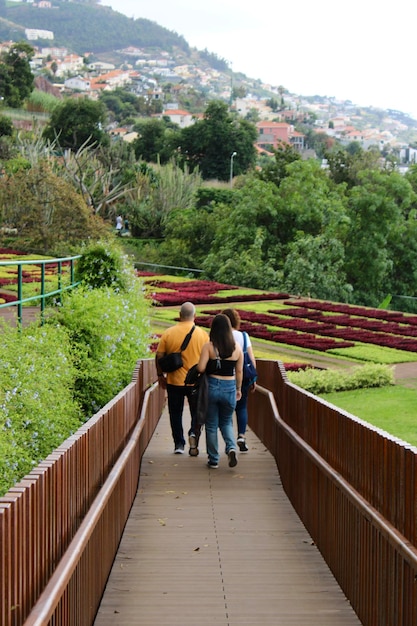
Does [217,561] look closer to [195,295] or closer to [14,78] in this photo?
[195,295]

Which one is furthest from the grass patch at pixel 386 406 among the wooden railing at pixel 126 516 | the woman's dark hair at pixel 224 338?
the wooden railing at pixel 126 516

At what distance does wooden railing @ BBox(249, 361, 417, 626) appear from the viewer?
5.31 metres

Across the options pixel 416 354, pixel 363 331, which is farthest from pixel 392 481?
pixel 363 331

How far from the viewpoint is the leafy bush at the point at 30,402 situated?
318 inches

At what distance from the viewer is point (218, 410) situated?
10.7 meters

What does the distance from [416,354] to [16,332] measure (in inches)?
640

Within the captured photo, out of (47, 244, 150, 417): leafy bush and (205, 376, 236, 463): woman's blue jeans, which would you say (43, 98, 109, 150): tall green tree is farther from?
(205, 376, 236, 463): woman's blue jeans

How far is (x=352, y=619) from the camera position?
6.15 metres

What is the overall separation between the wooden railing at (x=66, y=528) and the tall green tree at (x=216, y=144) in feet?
271

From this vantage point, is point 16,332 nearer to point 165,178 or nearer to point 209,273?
point 209,273

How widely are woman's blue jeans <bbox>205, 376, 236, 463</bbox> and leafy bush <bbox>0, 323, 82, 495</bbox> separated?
4.59 feet

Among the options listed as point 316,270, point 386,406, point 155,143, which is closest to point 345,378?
point 386,406

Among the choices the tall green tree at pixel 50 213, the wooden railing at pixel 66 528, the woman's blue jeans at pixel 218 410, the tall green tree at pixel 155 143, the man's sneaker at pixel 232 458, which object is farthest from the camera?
the tall green tree at pixel 155 143

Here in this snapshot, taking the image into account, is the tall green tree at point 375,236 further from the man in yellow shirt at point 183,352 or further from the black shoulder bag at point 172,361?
the black shoulder bag at point 172,361
